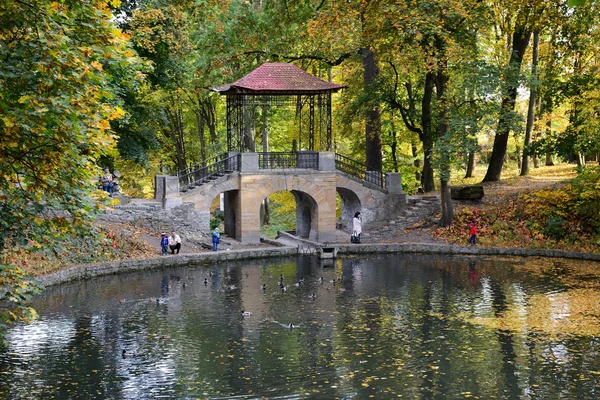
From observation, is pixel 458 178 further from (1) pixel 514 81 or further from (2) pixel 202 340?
(2) pixel 202 340

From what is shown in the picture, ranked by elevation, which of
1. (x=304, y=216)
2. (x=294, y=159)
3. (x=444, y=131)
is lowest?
(x=304, y=216)

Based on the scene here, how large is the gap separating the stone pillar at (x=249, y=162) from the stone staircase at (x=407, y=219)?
18.5 feet

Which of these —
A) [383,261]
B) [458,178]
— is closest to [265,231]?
[458,178]

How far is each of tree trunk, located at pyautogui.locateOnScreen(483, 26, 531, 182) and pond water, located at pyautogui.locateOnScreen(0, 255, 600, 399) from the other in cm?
706

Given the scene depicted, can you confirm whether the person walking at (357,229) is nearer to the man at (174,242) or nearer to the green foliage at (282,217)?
the man at (174,242)

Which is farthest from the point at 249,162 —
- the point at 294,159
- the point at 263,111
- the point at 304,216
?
the point at 263,111

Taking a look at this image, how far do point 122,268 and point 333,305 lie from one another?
8.85 metres

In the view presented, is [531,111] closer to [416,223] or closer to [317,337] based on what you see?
[416,223]

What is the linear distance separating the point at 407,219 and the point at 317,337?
1678cm

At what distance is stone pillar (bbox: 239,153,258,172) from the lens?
102ft

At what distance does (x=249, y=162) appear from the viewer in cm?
3119

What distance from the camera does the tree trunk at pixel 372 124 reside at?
3397 cm

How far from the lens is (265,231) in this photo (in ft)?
141

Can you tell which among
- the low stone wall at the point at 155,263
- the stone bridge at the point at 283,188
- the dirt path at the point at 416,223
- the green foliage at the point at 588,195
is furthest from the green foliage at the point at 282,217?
the green foliage at the point at 588,195
